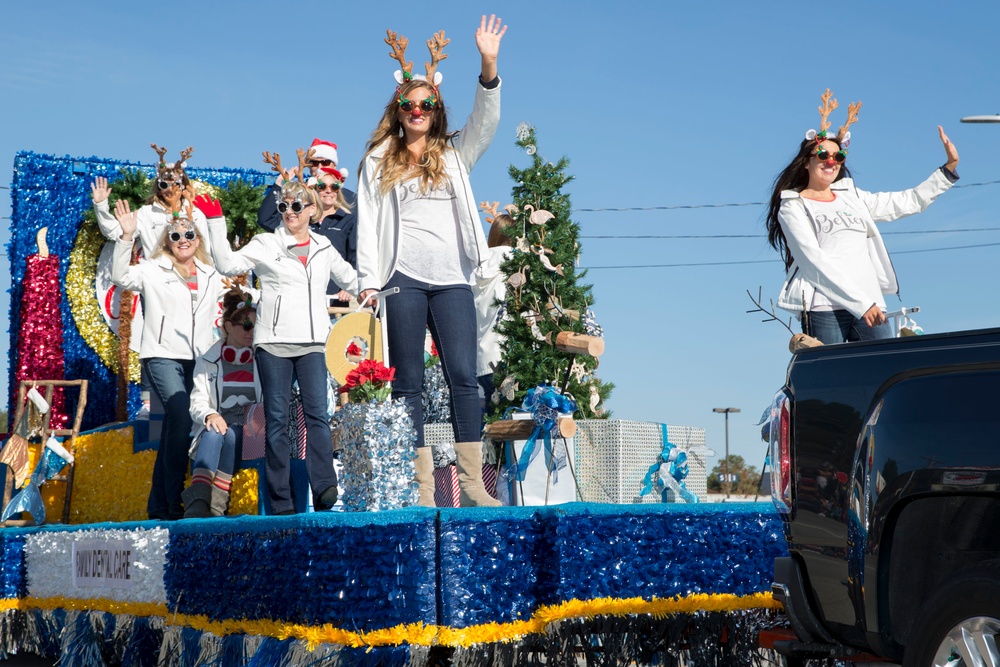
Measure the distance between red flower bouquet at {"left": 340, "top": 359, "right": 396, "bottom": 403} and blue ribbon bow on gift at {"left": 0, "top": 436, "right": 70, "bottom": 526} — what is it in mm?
3804

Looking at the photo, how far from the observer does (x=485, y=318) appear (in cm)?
846

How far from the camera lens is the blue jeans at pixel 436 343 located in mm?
5348

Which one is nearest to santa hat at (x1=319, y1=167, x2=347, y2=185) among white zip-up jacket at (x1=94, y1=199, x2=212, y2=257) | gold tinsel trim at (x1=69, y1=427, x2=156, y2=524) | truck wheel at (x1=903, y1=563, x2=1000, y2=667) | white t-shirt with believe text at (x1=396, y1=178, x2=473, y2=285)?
white zip-up jacket at (x1=94, y1=199, x2=212, y2=257)

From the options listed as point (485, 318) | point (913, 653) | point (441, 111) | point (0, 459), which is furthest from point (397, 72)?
point (0, 459)

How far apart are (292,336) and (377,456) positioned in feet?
4.78

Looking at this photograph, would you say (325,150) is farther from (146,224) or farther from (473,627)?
(473,627)

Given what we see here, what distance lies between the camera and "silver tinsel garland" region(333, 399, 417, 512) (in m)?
4.66

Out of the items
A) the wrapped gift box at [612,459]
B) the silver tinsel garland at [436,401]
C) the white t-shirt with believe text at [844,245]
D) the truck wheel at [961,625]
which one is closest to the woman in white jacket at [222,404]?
the wrapped gift box at [612,459]

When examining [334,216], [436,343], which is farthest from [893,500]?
[334,216]

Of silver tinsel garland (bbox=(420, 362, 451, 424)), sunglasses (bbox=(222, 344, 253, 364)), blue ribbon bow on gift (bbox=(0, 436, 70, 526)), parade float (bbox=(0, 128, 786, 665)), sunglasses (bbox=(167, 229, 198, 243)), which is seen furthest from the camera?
silver tinsel garland (bbox=(420, 362, 451, 424))

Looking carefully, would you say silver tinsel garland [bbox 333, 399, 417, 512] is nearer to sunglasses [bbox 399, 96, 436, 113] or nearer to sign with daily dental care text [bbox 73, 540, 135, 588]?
sunglasses [bbox 399, 96, 436, 113]

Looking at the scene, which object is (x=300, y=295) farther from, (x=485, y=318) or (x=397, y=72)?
(x=485, y=318)

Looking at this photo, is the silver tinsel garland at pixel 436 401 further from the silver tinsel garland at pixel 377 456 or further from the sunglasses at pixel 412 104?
the silver tinsel garland at pixel 377 456

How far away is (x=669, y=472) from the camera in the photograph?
265 inches
